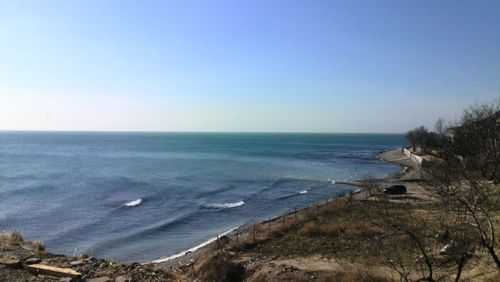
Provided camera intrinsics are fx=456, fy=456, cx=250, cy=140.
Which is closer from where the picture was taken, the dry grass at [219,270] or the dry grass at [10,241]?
the dry grass at [219,270]

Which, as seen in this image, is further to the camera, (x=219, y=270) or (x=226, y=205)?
(x=226, y=205)

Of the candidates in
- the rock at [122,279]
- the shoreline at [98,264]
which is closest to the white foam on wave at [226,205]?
the shoreline at [98,264]

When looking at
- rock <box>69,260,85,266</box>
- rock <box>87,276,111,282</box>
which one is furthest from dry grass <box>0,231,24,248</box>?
rock <box>87,276,111,282</box>

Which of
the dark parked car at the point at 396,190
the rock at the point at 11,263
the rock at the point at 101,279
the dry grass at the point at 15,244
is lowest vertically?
the dark parked car at the point at 396,190

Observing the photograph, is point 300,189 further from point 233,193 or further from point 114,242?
point 114,242

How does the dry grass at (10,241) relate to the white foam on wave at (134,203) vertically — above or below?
above

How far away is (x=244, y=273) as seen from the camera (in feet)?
65.0

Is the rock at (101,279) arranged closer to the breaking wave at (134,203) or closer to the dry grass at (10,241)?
the dry grass at (10,241)

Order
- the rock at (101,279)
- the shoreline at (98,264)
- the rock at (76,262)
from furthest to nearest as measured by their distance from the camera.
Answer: the rock at (76,262), the shoreline at (98,264), the rock at (101,279)

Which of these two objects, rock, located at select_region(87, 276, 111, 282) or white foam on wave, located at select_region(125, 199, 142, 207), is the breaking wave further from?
rock, located at select_region(87, 276, 111, 282)

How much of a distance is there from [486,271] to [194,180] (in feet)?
167

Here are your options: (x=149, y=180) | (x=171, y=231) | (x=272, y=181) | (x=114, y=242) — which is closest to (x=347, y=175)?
(x=272, y=181)

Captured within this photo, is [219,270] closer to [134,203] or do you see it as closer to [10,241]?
[10,241]

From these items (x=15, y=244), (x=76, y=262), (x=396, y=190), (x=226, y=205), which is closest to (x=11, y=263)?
(x=76, y=262)
